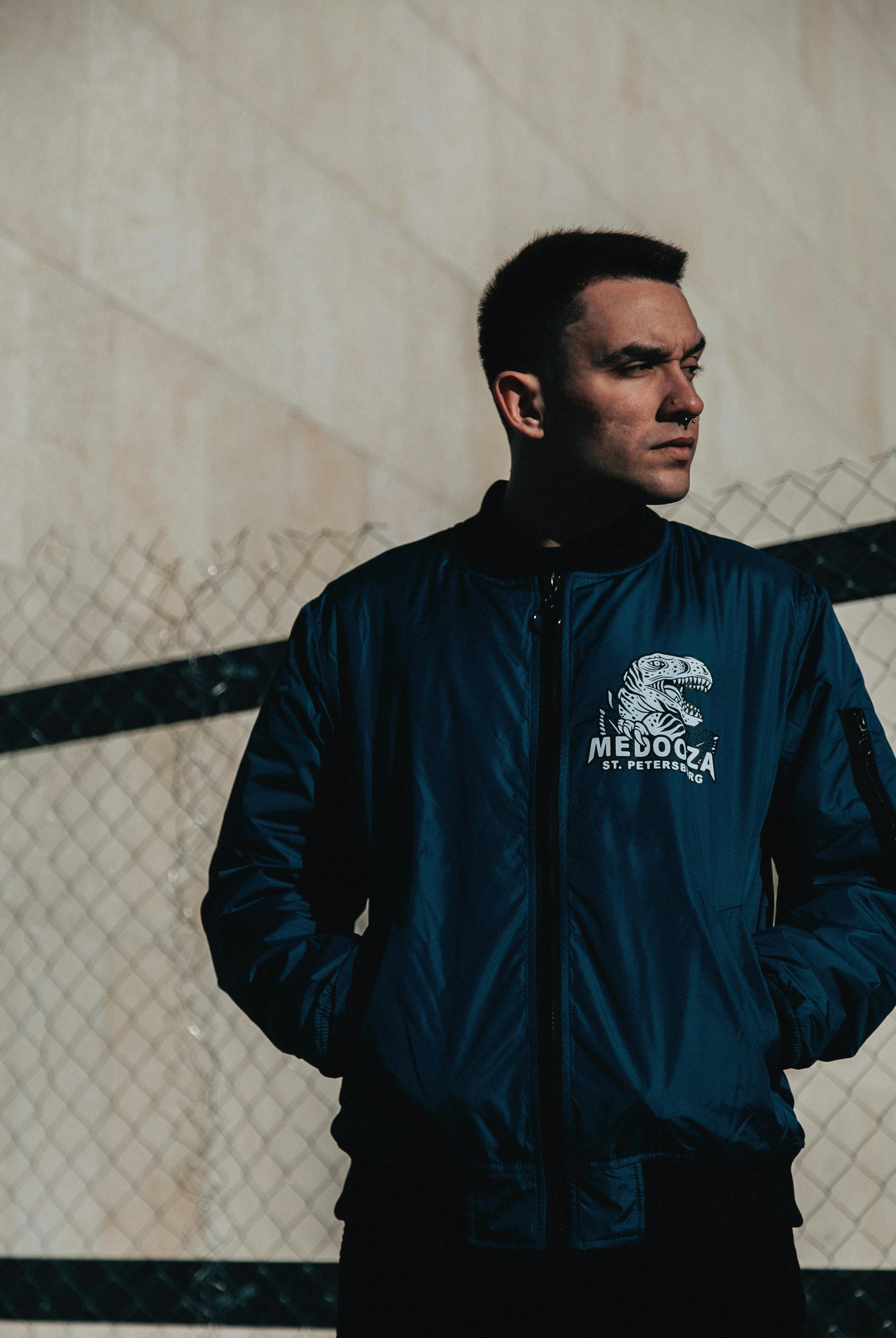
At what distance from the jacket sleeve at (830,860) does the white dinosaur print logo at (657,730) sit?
0.13 metres

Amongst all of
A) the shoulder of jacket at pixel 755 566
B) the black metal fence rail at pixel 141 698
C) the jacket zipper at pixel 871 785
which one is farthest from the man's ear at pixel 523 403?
the black metal fence rail at pixel 141 698

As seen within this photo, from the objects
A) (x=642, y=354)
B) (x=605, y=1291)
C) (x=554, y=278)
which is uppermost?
(x=554, y=278)

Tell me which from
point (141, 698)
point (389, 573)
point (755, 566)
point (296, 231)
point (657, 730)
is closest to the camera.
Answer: point (657, 730)

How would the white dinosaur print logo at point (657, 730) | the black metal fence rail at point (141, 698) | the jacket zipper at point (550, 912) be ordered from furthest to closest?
the black metal fence rail at point (141, 698), the white dinosaur print logo at point (657, 730), the jacket zipper at point (550, 912)

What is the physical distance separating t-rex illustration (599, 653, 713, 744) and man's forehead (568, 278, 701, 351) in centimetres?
41

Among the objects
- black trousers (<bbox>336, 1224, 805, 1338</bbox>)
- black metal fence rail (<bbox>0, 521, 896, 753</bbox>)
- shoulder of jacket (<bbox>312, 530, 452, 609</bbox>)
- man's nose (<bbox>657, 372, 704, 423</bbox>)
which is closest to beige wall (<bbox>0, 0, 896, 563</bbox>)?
black metal fence rail (<bbox>0, 521, 896, 753</bbox>)

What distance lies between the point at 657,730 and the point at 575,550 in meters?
0.28

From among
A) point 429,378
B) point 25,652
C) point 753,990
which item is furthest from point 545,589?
point 429,378

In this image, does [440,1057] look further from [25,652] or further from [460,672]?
[25,652]

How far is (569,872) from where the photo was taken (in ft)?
4.69

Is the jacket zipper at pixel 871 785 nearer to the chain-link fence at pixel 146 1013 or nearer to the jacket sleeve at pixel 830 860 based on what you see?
the jacket sleeve at pixel 830 860

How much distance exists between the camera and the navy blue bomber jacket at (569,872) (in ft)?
4.45

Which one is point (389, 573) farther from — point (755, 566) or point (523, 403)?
point (755, 566)

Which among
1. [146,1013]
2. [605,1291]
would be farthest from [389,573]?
[146,1013]
